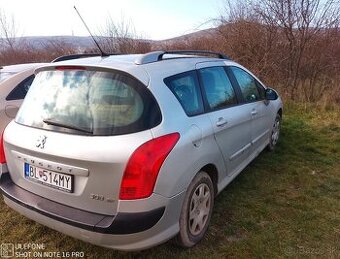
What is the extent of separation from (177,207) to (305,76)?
8.79m

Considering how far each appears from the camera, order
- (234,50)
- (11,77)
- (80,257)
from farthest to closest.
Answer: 1. (234,50)
2. (11,77)
3. (80,257)

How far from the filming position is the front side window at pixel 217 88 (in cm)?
349

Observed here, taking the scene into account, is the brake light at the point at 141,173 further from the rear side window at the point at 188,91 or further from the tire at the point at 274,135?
the tire at the point at 274,135

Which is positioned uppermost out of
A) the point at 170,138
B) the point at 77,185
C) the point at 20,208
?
the point at 170,138

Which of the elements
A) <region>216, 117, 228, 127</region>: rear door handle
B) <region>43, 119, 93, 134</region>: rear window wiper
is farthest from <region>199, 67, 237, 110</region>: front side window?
<region>43, 119, 93, 134</region>: rear window wiper

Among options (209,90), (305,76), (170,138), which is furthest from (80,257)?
(305,76)

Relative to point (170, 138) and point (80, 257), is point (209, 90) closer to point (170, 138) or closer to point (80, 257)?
point (170, 138)

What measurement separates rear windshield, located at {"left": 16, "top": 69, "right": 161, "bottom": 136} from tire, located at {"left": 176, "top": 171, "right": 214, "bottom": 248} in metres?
0.77

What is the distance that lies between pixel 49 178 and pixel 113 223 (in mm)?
671

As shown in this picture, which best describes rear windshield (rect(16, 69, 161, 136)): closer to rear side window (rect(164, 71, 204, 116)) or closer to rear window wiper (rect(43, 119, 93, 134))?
rear window wiper (rect(43, 119, 93, 134))

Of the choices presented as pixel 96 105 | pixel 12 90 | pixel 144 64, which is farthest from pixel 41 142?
pixel 12 90

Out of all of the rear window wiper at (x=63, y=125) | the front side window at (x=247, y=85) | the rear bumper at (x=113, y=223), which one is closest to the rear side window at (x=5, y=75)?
the rear window wiper at (x=63, y=125)

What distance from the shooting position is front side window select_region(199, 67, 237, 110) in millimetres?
3492

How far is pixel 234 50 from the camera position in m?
11.2
